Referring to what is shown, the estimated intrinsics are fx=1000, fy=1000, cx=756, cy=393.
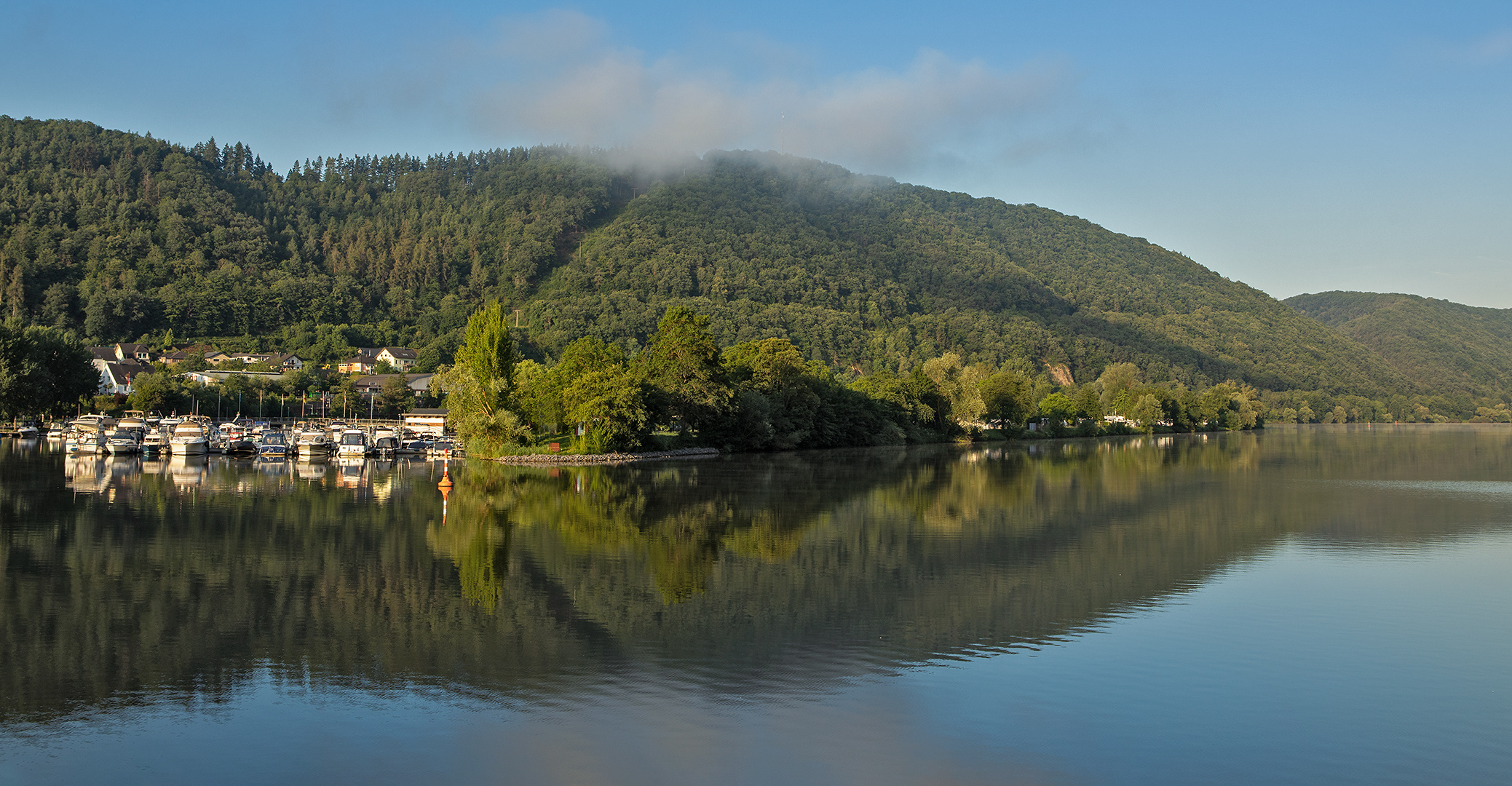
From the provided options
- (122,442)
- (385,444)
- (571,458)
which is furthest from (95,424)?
(571,458)

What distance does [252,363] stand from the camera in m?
146

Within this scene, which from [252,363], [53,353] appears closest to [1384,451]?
[53,353]

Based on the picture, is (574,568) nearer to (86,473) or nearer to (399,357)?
(86,473)

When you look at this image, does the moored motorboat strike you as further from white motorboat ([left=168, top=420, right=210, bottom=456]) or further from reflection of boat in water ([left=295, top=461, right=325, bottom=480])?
white motorboat ([left=168, top=420, right=210, bottom=456])

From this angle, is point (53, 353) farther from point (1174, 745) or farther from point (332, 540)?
point (1174, 745)

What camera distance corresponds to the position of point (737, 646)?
51.9ft

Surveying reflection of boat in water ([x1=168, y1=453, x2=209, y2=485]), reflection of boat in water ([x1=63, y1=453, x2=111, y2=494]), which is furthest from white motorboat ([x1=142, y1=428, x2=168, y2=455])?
reflection of boat in water ([x1=63, y1=453, x2=111, y2=494])

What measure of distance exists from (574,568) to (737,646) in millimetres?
7846

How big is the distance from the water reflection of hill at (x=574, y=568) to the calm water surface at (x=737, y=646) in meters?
0.13

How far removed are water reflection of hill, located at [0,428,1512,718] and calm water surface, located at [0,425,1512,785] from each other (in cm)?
13

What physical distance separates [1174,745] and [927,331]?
184245 millimetres

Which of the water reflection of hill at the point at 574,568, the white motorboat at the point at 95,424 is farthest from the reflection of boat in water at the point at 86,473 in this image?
the white motorboat at the point at 95,424

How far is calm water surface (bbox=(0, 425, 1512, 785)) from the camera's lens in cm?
1098

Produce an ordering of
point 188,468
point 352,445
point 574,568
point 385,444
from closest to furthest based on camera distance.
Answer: point 574,568 < point 188,468 < point 352,445 < point 385,444
